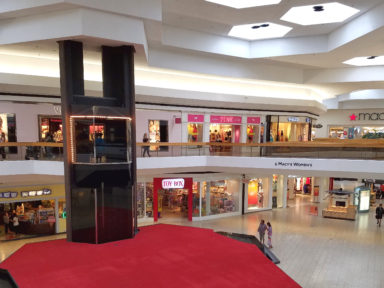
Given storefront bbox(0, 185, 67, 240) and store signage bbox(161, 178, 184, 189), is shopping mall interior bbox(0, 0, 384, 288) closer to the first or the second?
storefront bbox(0, 185, 67, 240)

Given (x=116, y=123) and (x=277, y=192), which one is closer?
(x=116, y=123)

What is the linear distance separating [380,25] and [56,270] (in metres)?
11.7

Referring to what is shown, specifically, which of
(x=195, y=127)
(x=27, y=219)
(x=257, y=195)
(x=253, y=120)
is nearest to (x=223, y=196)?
(x=257, y=195)

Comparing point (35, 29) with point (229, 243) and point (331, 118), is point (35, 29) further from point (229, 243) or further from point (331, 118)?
point (331, 118)

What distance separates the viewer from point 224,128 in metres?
18.9

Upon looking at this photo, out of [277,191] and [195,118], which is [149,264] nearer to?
[195,118]

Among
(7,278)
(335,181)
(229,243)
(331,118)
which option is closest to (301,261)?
(229,243)

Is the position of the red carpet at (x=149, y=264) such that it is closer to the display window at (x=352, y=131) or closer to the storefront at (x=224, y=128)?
the storefront at (x=224, y=128)

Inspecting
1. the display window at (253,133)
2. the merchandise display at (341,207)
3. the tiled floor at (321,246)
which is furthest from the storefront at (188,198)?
the merchandise display at (341,207)

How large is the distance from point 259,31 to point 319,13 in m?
2.82

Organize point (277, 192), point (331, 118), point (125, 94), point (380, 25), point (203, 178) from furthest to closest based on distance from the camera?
1. point (331, 118)
2. point (277, 192)
3. point (203, 178)
4. point (380, 25)
5. point (125, 94)

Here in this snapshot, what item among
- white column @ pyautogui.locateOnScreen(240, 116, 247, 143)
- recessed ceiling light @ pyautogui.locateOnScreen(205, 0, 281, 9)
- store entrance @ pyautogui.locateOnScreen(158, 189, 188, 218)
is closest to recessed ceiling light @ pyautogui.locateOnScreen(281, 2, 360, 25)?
recessed ceiling light @ pyautogui.locateOnScreen(205, 0, 281, 9)

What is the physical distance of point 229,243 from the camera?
7.62 meters

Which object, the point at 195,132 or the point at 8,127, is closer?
the point at 8,127
